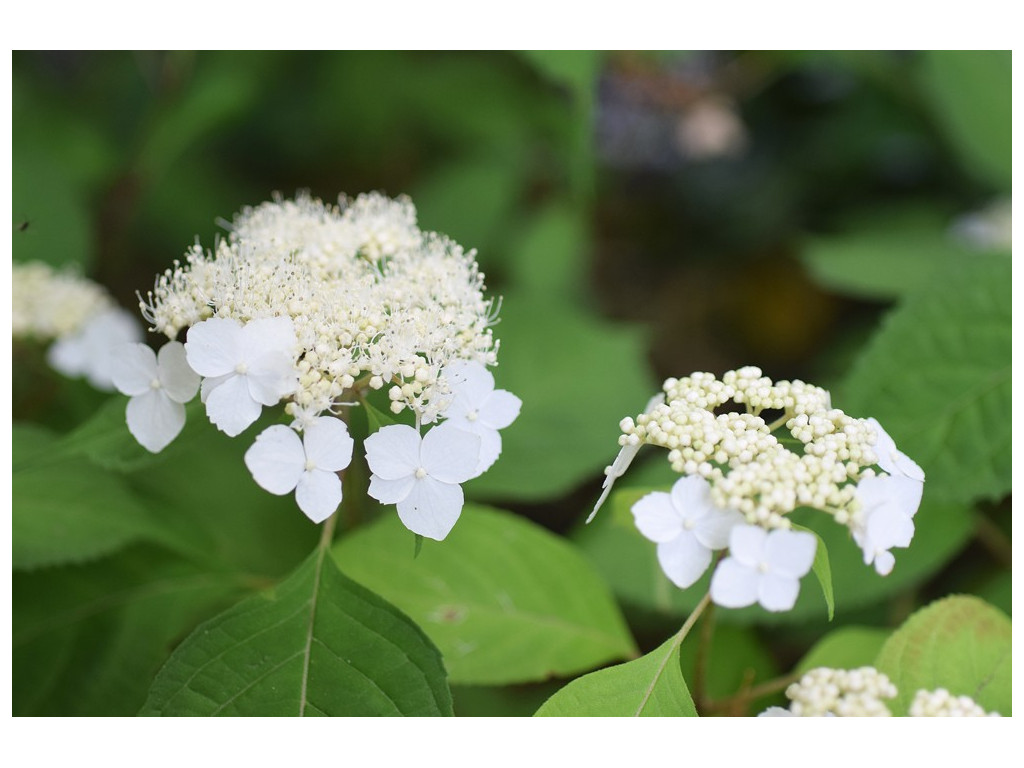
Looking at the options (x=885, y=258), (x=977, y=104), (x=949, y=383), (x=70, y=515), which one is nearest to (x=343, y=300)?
(x=70, y=515)

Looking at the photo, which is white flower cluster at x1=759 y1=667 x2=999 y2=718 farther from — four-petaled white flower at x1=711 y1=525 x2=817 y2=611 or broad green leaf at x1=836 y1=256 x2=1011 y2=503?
broad green leaf at x1=836 y1=256 x2=1011 y2=503

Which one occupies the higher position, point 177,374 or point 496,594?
point 177,374

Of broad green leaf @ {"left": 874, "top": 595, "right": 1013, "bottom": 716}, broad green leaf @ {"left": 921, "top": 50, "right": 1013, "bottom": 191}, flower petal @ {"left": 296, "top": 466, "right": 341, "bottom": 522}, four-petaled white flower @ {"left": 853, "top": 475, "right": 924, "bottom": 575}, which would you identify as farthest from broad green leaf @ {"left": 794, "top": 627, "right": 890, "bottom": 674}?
broad green leaf @ {"left": 921, "top": 50, "right": 1013, "bottom": 191}

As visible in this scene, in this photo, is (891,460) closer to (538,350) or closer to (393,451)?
(393,451)

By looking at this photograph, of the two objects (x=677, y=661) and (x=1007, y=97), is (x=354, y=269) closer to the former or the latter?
(x=677, y=661)

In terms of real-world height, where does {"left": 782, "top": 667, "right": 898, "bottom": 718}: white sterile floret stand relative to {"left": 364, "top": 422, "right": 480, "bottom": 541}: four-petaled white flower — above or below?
below

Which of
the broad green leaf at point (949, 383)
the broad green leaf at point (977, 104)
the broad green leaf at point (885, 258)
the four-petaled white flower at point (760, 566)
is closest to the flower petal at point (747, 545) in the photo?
the four-petaled white flower at point (760, 566)
